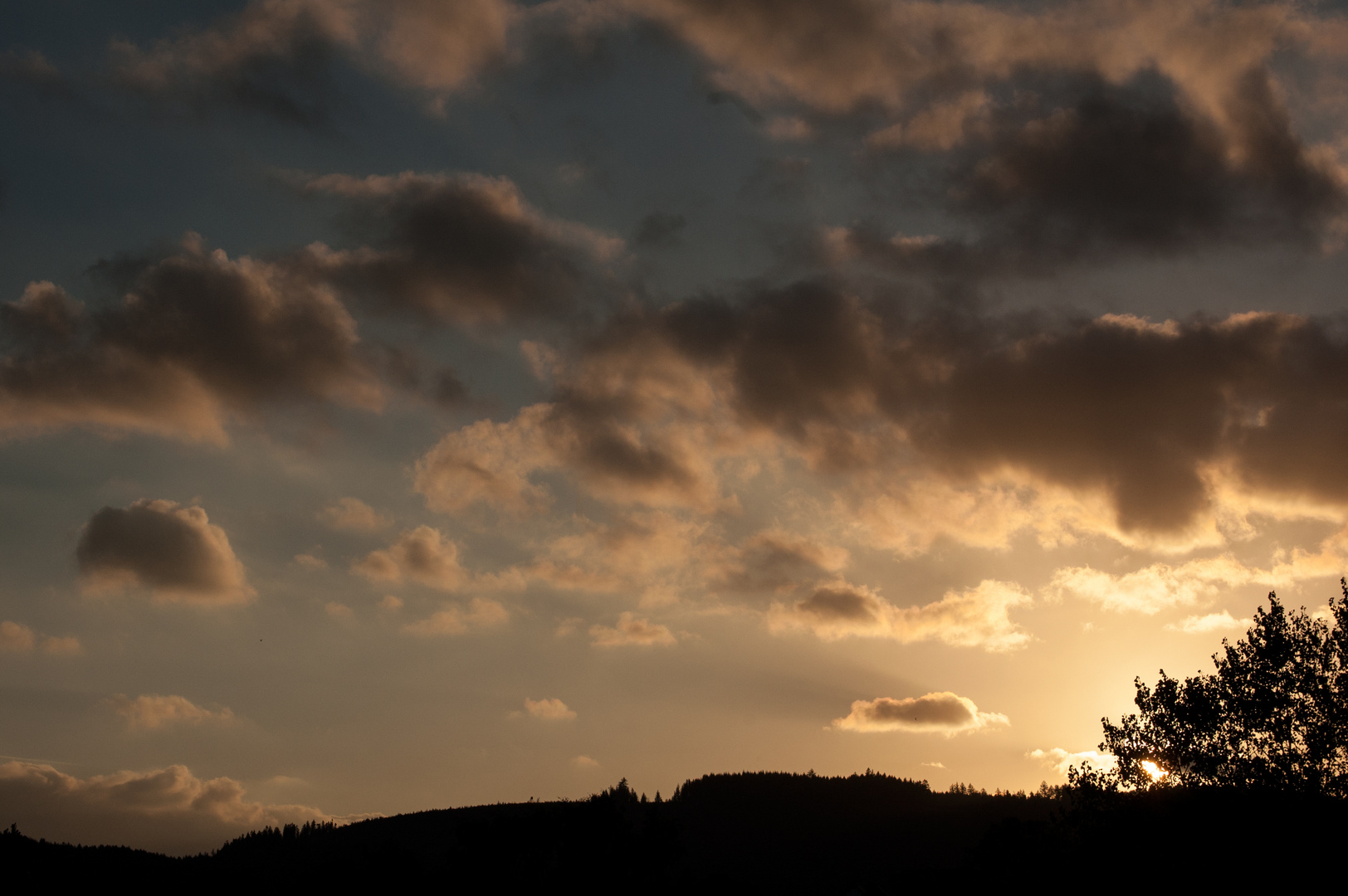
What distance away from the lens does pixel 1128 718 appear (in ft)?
221

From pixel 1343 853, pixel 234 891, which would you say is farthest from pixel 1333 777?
pixel 234 891

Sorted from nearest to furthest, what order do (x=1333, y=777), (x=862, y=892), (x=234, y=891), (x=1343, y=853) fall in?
(x=1343, y=853), (x=1333, y=777), (x=862, y=892), (x=234, y=891)

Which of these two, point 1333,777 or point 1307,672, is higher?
point 1307,672

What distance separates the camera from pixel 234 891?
101938 millimetres

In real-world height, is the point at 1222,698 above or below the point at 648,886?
above

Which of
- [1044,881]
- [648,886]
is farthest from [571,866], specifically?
[1044,881]

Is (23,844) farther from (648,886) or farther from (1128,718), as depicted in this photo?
(1128,718)

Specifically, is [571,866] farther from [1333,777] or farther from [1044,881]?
[1333,777]

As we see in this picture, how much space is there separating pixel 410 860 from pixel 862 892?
48124 millimetres

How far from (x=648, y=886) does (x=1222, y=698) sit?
6517 centimetres

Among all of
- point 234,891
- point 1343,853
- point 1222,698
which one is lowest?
point 234,891

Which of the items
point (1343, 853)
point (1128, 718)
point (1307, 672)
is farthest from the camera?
point (1128, 718)

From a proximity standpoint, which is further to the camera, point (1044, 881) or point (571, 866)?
point (571, 866)

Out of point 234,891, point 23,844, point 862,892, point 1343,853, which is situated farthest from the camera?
point 23,844
